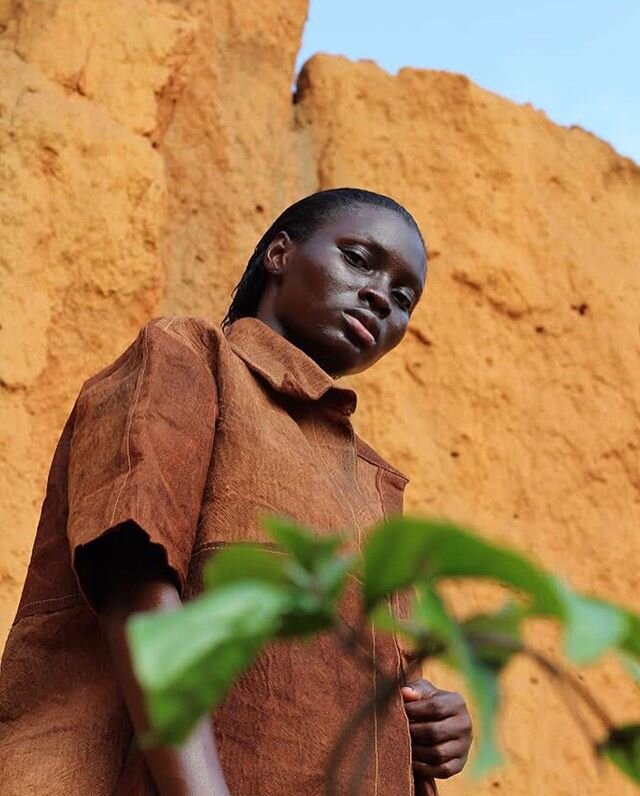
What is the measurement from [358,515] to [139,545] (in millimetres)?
349

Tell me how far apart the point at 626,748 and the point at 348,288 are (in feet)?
4.20

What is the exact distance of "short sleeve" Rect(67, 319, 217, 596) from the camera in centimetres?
133

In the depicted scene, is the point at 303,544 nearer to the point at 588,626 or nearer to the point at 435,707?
the point at 588,626

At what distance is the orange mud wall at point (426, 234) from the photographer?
3.69m

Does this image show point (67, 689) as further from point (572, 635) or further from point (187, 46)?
point (187, 46)

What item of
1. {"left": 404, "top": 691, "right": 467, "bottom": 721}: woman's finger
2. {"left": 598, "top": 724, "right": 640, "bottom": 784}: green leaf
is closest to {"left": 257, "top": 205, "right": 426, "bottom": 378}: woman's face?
{"left": 404, "top": 691, "right": 467, "bottom": 721}: woman's finger

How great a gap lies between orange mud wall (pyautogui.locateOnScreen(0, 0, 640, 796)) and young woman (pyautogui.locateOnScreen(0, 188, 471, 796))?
180 cm

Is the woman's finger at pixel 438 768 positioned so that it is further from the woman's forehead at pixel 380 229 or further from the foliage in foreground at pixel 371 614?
the foliage in foreground at pixel 371 614

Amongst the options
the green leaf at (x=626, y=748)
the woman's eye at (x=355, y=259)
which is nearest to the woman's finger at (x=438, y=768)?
the woman's eye at (x=355, y=259)

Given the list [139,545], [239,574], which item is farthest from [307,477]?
[239,574]

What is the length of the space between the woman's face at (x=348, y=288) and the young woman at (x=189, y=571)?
0.07 metres

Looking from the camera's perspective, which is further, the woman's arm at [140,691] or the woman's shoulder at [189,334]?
the woman's shoulder at [189,334]

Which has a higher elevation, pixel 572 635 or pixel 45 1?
pixel 572 635

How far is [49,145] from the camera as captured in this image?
3732mm
